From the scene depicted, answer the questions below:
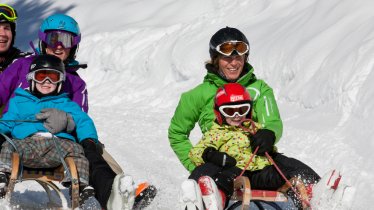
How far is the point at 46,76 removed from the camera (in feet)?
18.7

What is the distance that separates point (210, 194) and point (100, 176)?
944mm

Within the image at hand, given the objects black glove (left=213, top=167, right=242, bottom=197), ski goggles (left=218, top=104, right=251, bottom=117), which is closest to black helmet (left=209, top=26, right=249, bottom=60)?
ski goggles (left=218, top=104, right=251, bottom=117)

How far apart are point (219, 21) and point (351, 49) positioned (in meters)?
6.15

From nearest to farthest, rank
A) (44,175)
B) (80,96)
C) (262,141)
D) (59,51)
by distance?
(262,141), (44,175), (80,96), (59,51)

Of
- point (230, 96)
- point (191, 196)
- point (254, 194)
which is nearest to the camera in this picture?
point (191, 196)

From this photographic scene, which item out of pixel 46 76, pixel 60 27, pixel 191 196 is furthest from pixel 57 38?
pixel 191 196

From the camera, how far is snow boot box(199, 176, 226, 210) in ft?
15.2

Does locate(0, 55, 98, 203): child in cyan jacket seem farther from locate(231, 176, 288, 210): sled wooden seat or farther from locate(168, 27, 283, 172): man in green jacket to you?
locate(231, 176, 288, 210): sled wooden seat

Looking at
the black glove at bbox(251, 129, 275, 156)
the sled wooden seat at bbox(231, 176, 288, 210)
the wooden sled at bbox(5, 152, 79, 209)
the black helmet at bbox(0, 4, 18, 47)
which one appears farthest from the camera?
the black helmet at bbox(0, 4, 18, 47)

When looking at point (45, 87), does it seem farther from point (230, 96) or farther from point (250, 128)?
point (250, 128)

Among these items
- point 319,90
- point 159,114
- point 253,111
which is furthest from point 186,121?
point 159,114

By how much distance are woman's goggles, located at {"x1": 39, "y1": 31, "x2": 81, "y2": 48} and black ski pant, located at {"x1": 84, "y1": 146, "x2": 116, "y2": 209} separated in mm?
1432

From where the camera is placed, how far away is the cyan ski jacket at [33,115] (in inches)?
219

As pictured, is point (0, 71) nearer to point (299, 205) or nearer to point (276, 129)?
point (276, 129)
